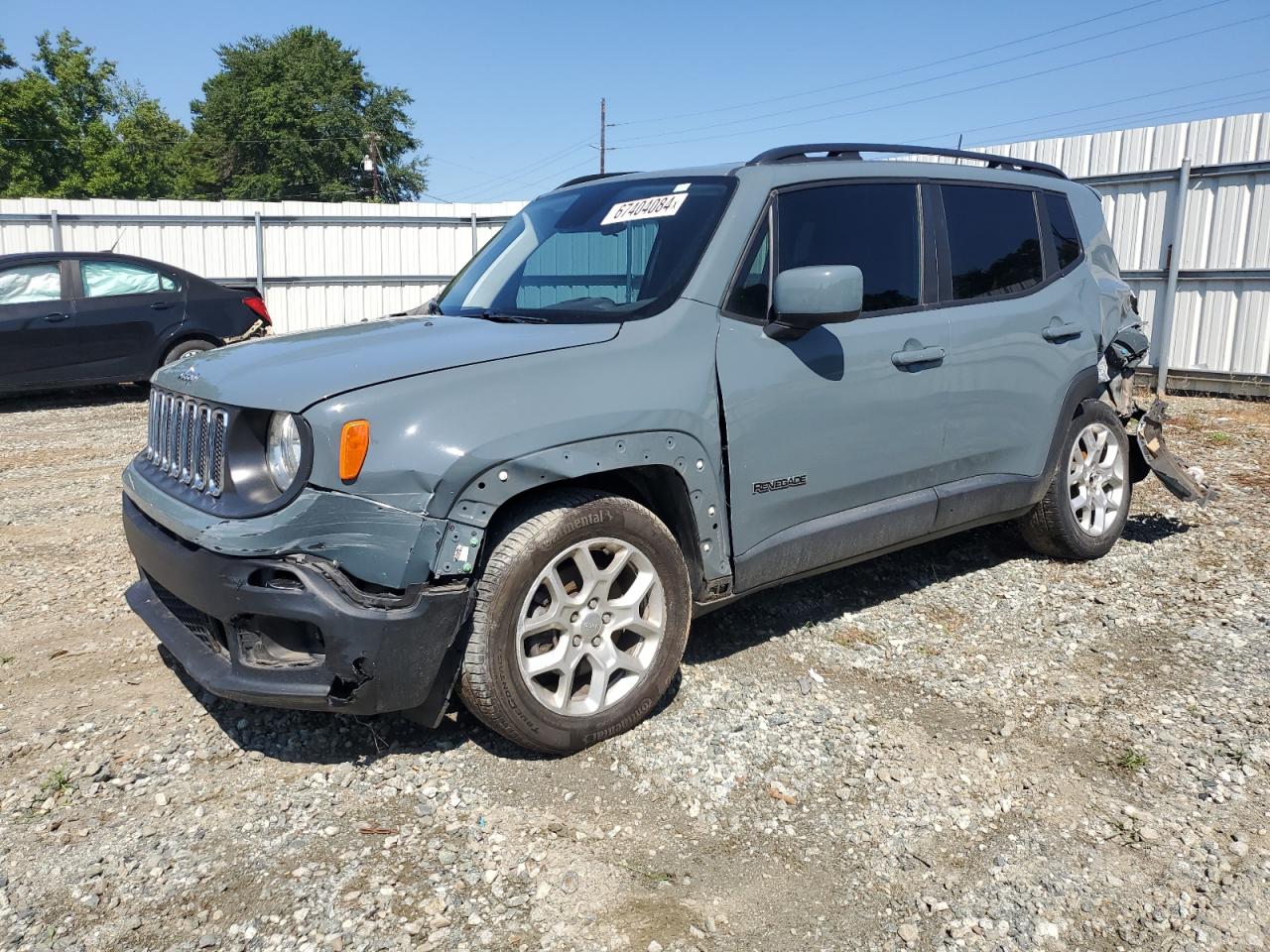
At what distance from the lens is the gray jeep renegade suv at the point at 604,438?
8.98 feet

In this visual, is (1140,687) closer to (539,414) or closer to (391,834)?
(539,414)

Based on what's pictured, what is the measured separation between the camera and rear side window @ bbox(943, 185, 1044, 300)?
4.27 m

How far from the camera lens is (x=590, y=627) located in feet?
10.2

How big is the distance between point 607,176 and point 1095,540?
3.12 m

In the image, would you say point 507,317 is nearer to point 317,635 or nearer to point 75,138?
point 317,635

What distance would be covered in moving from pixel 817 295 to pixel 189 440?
215 cm

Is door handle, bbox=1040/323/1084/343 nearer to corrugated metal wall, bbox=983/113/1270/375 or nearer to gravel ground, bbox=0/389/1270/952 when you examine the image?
gravel ground, bbox=0/389/1270/952

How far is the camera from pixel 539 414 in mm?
2930

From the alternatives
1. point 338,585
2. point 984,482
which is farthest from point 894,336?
point 338,585

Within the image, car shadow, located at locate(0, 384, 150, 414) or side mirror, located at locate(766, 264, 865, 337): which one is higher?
side mirror, located at locate(766, 264, 865, 337)

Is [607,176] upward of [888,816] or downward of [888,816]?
upward

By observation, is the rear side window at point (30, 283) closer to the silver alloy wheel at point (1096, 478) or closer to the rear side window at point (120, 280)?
the rear side window at point (120, 280)

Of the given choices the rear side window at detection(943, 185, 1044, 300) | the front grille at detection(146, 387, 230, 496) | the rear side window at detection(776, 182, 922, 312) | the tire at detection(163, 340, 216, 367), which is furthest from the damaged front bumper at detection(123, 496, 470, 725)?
the tire at detection(163, 340, 216, 367)

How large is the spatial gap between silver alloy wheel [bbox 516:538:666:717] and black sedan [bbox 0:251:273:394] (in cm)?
855
